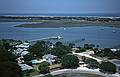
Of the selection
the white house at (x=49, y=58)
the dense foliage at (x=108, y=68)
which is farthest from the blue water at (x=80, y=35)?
the dense foliage at (x=108, y=68)

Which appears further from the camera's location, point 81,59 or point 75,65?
point 81,59

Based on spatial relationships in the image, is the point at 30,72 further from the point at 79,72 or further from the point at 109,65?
the point at 109,65

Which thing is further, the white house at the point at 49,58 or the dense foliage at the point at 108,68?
the white house at the point at 49,58

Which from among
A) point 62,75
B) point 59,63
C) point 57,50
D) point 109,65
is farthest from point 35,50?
point 109,65

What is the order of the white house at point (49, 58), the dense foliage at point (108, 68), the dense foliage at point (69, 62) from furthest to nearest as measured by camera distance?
the white house at point (49, 58), the dense foliage at point (69, 62), the dense foliage at point (108, 68)

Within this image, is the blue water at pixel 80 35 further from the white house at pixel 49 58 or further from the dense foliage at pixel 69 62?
the dense foliage at pixel 69 62

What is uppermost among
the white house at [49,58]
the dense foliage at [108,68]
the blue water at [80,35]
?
the dense foliage at [108,68]

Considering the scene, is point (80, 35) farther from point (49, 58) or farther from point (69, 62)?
point (69, 62)

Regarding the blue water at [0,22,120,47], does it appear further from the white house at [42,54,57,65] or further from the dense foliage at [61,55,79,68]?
the dense foliage at [61,55,79,68]

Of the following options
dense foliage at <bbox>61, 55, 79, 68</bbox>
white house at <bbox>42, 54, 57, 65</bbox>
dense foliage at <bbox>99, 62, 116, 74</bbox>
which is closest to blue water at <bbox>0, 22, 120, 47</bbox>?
white house at <bbox>42, 54, 57, 65</bbox>

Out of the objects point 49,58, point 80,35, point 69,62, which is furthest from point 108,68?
point 80,35

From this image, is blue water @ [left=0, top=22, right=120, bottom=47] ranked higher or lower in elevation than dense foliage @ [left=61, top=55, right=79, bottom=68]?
lower
